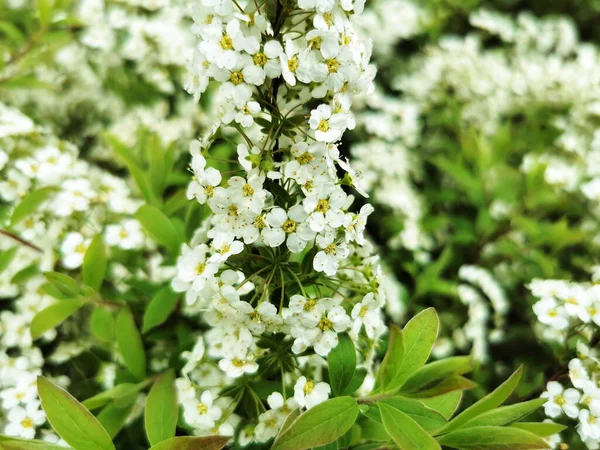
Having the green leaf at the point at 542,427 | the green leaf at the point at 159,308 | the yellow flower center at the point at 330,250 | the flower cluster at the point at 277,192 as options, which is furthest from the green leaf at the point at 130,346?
the green leaf at the point at 542,427

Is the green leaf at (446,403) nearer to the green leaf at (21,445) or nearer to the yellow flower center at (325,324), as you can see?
the yellow flower center at (325,324)

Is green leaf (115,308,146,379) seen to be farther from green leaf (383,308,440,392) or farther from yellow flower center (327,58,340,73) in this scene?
yellow flower center (327,58,340,73)

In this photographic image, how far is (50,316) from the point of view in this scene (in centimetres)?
125

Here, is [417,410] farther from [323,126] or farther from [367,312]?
[323,126]

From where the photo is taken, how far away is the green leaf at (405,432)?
864 millimetres

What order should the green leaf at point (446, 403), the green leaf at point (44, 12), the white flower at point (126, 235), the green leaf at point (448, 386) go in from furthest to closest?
1. the green leaf at point (44, 12)
2. the white flower at point (126, 235)
3. the green leaf at point (446, 403)
4. the green leaf at point (448, 386)

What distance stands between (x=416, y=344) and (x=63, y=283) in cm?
83

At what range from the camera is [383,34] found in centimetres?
259

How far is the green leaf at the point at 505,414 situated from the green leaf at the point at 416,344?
0.14 meters

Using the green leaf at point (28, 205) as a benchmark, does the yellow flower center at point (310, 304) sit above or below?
above

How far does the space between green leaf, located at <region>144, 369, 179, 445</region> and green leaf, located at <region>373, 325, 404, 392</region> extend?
0.44 meters

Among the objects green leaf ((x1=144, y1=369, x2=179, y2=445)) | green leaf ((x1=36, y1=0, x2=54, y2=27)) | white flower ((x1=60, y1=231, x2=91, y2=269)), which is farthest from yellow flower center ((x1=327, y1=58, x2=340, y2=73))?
green leaf ((x1=36, y1=0, x2=54, y2=27))

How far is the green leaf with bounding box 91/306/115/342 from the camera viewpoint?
1265mm

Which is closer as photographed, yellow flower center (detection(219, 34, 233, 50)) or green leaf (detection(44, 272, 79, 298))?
yellow flower center (detection(219, 34, 233, 50))
